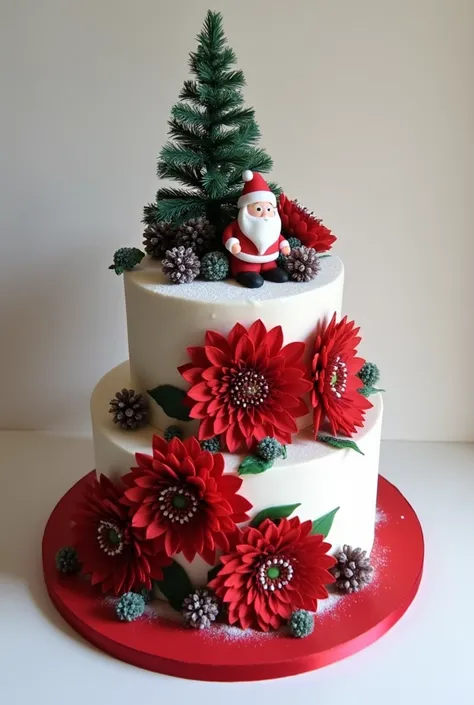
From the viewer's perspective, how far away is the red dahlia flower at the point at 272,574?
122 centimetres

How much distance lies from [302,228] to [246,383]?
0.33 meters

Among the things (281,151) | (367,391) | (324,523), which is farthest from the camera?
(281,151)

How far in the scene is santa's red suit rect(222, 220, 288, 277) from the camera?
1209mm

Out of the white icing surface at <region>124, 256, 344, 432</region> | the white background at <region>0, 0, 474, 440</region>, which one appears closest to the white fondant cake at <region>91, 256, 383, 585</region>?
the white icing surface at <region>124, 256, 344, 432</region>

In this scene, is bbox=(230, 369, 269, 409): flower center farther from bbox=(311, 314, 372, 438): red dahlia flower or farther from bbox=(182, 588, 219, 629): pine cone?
bbox=(182, 588, 219, 629): pine cone

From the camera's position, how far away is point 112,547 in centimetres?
129

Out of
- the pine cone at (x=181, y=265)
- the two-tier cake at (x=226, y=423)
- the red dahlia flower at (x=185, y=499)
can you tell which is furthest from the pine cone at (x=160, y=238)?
the red dahlia flower at (x=185, y=499)

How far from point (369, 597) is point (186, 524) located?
38 centimetres

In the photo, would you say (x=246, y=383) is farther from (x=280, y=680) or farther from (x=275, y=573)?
(x=280, y=680)

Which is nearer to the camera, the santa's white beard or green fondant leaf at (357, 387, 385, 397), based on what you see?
the santa's white beard

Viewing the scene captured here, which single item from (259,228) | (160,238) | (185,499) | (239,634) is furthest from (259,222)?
(239,634)

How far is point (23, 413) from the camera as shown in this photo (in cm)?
195

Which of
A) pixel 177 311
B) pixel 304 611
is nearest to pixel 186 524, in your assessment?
pixel 304 611

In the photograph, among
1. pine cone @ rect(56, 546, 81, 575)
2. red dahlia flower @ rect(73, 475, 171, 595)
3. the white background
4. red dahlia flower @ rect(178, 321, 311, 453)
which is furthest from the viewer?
the white background
